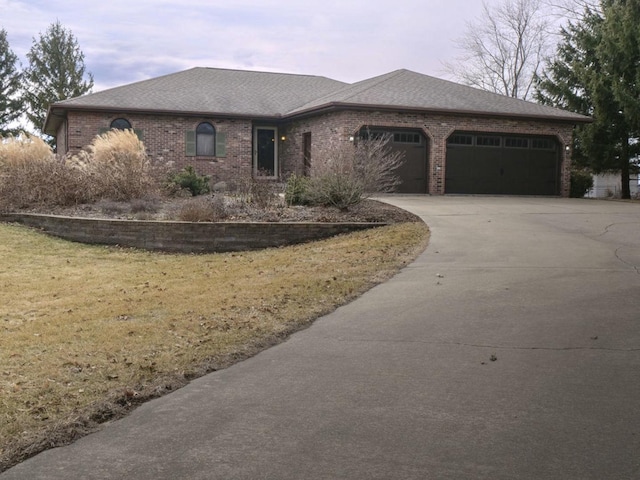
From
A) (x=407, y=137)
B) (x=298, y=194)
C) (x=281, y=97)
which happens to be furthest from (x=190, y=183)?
(x=281, y=97)

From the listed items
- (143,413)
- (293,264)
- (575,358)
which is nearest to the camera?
(143,413)

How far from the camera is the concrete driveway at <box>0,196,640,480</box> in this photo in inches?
158

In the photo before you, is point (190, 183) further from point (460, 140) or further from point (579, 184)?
point (579, 184)

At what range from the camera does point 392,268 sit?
10695mm

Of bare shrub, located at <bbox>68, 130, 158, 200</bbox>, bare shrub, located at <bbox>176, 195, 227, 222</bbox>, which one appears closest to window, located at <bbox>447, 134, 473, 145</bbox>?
bare shrub, located at <bbox>176, 195, 227, 222</bbox>

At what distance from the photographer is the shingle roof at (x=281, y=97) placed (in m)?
24.4

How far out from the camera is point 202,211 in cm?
1593

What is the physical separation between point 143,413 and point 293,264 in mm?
7250

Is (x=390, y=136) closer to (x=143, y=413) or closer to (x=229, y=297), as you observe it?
(x=229, y=297)

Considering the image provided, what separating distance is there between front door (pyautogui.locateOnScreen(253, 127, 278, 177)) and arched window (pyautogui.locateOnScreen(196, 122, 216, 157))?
207 cm

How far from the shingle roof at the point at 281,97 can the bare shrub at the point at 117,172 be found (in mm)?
7202

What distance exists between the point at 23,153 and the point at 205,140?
9.08 metres

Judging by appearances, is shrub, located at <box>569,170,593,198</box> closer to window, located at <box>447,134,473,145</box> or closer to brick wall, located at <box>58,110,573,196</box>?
brick wall, located at <box>58,110,573,196</box>

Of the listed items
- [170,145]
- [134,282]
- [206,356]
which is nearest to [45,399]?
[206,356]
